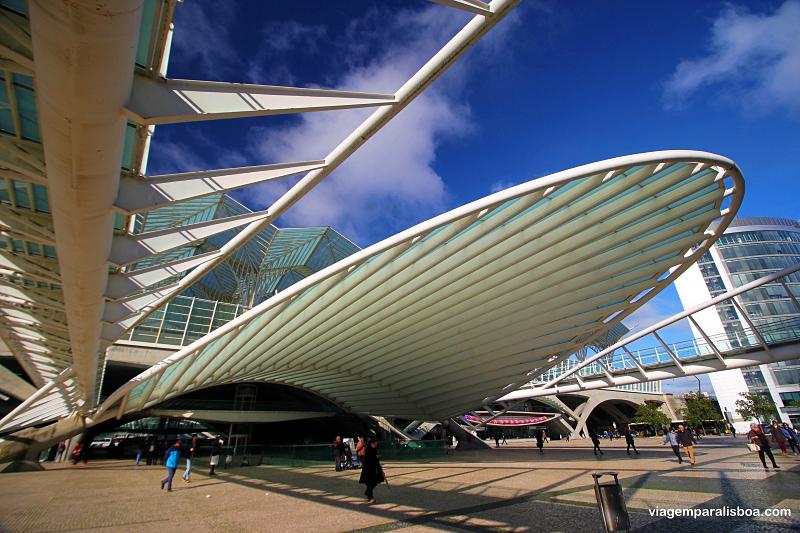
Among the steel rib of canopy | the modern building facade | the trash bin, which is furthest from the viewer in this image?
the modern building facade

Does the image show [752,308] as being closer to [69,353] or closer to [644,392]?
[644,392]

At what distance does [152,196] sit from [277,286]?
122 ft

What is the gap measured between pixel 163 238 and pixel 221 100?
4.03m

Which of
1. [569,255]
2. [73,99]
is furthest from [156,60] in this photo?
[569,255]

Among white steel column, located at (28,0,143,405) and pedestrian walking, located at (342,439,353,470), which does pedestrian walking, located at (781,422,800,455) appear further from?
white steel column, located at (28,0,143,405)

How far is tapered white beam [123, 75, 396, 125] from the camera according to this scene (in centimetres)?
333

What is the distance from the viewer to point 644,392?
58656 millimetres

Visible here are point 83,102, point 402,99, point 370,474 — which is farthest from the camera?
point 370,474

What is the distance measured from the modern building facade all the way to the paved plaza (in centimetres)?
5606

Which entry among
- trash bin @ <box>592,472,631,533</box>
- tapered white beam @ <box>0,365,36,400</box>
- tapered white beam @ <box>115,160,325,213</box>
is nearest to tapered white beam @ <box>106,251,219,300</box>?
tapered white beam @ <box>115,160,325,213</box>

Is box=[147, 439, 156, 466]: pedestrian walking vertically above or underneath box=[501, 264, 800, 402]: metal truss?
underneath

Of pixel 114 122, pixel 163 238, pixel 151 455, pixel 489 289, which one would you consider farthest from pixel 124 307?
pixel 151 455

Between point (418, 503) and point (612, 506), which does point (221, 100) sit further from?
point (418, 503)

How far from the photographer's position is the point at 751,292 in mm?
59062
